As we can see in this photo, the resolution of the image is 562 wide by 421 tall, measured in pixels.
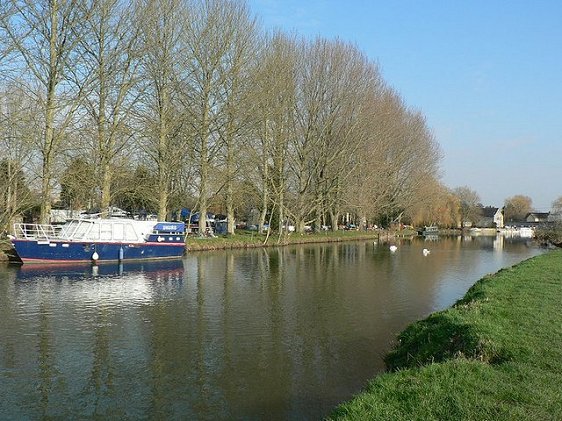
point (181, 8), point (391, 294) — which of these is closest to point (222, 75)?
point (181, 8)

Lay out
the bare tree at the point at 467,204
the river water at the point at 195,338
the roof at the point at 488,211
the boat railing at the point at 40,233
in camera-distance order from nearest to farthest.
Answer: the river water at the point at 195,338 → the boat railing at the point at 40,233 → the bare tree at the point at 467,204 → the roof at the point at 488,211

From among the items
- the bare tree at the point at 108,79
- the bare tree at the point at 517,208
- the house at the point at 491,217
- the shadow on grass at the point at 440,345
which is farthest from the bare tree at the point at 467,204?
the shadow on grass at the point at 440,345

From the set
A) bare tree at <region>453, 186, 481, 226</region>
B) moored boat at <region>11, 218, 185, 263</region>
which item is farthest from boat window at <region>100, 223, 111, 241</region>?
bare tree at <region>453, 186, 481, 226</region>

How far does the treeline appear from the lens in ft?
96.5

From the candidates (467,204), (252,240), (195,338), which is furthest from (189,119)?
(467,204)

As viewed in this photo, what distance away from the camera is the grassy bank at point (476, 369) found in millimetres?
6250

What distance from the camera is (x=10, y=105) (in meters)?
26.1

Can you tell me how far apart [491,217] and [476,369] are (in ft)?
500

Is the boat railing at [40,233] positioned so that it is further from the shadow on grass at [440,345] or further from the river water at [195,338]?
the shadow on grass at [440,345]

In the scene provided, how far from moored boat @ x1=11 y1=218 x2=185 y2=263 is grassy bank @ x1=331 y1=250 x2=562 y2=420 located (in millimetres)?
20292

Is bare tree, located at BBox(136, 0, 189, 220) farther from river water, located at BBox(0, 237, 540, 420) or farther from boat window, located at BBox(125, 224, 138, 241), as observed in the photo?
river water, located at BBox(0, 237, 540, 420)

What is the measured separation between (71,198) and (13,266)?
44.7ft

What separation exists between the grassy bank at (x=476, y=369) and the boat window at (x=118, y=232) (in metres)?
20.9

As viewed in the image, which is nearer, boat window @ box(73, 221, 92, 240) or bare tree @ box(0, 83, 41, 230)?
bare tree @ box(0, 83, 41, 230)
